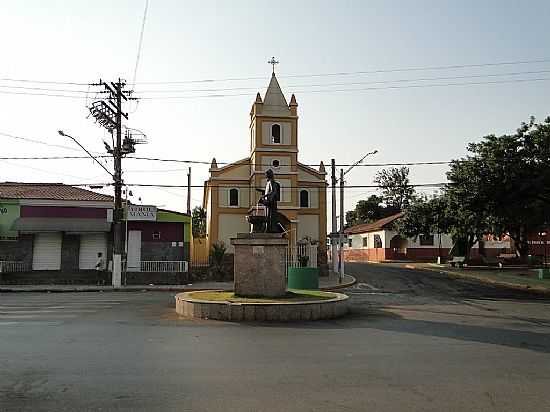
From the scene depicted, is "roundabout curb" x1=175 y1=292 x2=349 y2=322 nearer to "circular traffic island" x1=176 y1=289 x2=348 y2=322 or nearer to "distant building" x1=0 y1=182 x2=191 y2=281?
"circular traffic island" x1=176 y1=289 x2=348 y2=322

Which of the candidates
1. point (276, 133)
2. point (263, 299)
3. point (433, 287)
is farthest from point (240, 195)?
point (263, 299)

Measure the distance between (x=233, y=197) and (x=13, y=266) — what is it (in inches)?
632

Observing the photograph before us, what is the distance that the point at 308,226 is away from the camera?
41.2m

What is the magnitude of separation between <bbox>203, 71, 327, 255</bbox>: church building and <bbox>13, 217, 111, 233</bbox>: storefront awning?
387 inches

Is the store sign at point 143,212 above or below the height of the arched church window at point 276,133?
below

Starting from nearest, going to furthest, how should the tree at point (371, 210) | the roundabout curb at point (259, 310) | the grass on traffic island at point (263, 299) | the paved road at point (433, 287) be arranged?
the roundabout curb at point (259, 310) → the grass on traffic island at point (263, 299) → the paved road at point (433, 287) → the tree at point (371, 210)

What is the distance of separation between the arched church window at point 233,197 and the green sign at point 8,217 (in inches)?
580

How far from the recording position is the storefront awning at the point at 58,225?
3183 centimetres

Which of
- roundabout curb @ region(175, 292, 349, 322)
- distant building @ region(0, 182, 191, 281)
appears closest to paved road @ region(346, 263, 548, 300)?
roundabout curb @ region(175, 292, 349, 322)

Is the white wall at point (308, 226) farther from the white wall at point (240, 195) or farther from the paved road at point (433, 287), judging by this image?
the paved road at point (433, 287)

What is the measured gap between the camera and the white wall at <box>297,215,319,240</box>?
134ft

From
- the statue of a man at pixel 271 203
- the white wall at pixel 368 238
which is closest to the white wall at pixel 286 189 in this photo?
the statue of a man at pixel 271 203

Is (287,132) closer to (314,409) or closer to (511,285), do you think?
(511,285)

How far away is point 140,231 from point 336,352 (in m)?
26.4
